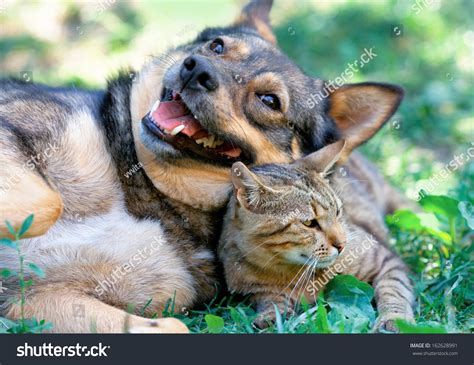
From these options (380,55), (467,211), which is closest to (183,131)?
(467,211)

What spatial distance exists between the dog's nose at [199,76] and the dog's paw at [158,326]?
1.52 meters

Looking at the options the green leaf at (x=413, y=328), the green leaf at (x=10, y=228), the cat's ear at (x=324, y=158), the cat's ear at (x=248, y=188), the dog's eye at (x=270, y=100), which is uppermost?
the dog's eye at (x=270, y=100)

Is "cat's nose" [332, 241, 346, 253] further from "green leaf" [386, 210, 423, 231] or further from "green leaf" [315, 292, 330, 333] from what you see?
"green leaf" [386, 210, 423, 231]

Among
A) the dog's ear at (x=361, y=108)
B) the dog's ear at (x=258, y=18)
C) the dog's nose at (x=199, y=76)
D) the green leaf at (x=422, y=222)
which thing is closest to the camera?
the dog's nose at (x=199, y=76)

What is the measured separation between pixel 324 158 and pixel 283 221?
2.15ft

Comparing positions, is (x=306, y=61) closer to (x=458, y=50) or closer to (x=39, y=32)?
(x=458, y=50)

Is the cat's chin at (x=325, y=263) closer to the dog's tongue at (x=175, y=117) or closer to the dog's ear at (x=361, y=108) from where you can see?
the dog's ear at (x=361, y=108)

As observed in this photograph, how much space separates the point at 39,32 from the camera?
12.1 metres

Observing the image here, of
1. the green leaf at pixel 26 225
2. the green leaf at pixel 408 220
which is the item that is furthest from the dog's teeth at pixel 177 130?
the green leaf at pixel 408 220

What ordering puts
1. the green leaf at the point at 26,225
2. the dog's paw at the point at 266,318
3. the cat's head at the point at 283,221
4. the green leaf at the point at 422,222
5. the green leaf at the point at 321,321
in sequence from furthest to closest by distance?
the green leaf at the point at 422,222, the cat's head at the point at 283,221, the dog's paw at the point at 266,318, the green leaf at the point at 321,321, the green leaf at the point at 26,225

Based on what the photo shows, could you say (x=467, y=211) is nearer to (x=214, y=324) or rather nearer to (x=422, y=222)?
(x=422, y=222)

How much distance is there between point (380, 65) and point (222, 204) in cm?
580

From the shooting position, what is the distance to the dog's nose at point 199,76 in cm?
475
